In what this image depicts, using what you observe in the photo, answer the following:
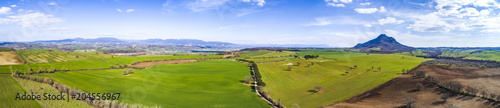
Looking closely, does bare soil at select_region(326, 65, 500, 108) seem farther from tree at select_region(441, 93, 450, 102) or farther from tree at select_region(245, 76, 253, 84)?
tree at select_region(245, 76, 253, 84)

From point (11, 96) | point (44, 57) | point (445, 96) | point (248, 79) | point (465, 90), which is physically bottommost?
point (248, 79)

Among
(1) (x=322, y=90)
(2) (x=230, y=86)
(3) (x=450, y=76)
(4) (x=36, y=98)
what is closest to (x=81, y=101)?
(4) (x=36, y=98)

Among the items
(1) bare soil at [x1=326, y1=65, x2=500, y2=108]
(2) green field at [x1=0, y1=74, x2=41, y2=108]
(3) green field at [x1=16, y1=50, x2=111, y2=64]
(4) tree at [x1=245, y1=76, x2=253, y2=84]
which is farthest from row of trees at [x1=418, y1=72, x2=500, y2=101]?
(3) green field at [x1=16, y1=50, x2=111, y2=64]

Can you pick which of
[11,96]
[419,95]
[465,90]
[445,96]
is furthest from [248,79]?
[465,90]

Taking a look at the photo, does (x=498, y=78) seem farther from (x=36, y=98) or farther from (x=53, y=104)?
(x=36, y=98)

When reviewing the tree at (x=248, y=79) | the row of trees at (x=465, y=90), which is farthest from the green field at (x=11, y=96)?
the row of trees at (x=465, y=90)

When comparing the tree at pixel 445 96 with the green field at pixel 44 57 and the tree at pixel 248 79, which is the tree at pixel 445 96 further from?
the green field at pixel 44 57

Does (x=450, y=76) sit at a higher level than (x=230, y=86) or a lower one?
higher

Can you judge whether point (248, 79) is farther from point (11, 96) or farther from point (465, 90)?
point (465, 90)
